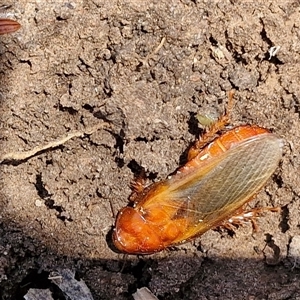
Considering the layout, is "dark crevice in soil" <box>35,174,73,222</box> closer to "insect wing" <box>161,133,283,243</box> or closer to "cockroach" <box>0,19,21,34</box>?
"insect wing" <box>161,133,283,243</box>

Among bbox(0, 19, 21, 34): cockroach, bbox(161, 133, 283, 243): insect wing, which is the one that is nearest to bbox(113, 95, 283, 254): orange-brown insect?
bbox(161, 133, 283, 243): insect wing

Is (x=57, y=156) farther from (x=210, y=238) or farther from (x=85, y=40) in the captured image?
(x=210, y=238)

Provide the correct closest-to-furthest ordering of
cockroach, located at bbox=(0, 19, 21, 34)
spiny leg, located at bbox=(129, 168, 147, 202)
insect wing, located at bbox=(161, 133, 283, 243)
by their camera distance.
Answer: cockroach, located at bbox=(0, 19, 21, 34) < insect wing, located at bbox=(161, 133, 283, 243) < spiny leg, located at bbox=(129, 168, 147, 202)

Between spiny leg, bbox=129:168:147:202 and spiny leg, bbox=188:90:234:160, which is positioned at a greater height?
spiny leg, bbox=188:90:234:160

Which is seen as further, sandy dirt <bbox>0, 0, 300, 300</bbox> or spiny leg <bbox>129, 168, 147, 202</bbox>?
spiny leg <bbox>129, 168, 147, 202</bbox>

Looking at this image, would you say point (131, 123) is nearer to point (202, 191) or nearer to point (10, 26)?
point (202, 191)

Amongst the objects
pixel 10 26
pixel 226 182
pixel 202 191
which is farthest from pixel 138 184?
pixel 10 26

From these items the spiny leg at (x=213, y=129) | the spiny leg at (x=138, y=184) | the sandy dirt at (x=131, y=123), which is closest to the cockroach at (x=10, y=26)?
the sandy dirt at (x=131, y=123)

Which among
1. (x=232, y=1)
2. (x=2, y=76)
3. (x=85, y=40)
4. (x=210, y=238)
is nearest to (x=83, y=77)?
(x=85, y=40)
